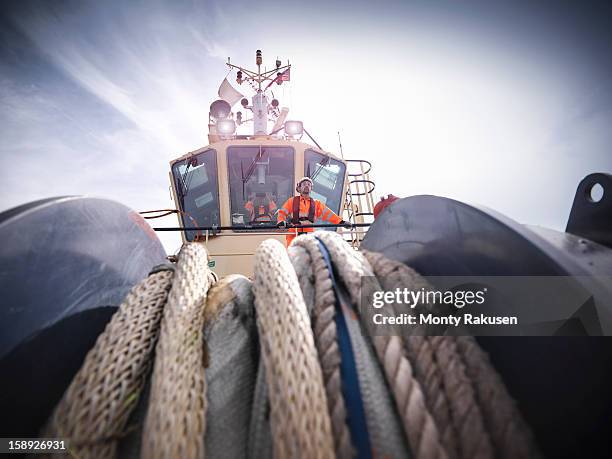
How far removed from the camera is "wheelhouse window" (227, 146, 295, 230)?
485 centimetres

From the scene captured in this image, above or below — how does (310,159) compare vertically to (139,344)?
above

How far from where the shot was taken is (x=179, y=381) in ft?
1.84

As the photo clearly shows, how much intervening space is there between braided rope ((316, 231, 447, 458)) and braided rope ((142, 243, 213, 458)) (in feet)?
1.19

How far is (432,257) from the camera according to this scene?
761 millimetres

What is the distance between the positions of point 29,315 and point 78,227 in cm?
21

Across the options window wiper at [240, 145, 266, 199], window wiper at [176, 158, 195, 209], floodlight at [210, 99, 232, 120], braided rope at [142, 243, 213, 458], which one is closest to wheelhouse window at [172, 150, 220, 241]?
window wiper at [176, 158, 195, 209]

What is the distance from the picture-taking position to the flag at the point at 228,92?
25.0 ft

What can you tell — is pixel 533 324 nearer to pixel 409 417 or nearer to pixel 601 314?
pixel 601 314

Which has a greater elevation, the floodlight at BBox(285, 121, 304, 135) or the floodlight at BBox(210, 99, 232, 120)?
the floodlight at BBox(210, 99, 232, 120)

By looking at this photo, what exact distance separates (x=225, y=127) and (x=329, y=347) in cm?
555

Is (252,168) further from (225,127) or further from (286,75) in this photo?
(286,75)

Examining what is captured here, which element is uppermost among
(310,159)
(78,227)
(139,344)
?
(310,159)

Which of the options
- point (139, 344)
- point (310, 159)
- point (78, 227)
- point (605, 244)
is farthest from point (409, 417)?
point (310, 159)

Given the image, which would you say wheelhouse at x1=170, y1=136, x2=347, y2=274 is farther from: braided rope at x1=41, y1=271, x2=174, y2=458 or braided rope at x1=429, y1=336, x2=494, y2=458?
braided rope at x1=429, y1=336, x2=494, y2=458
